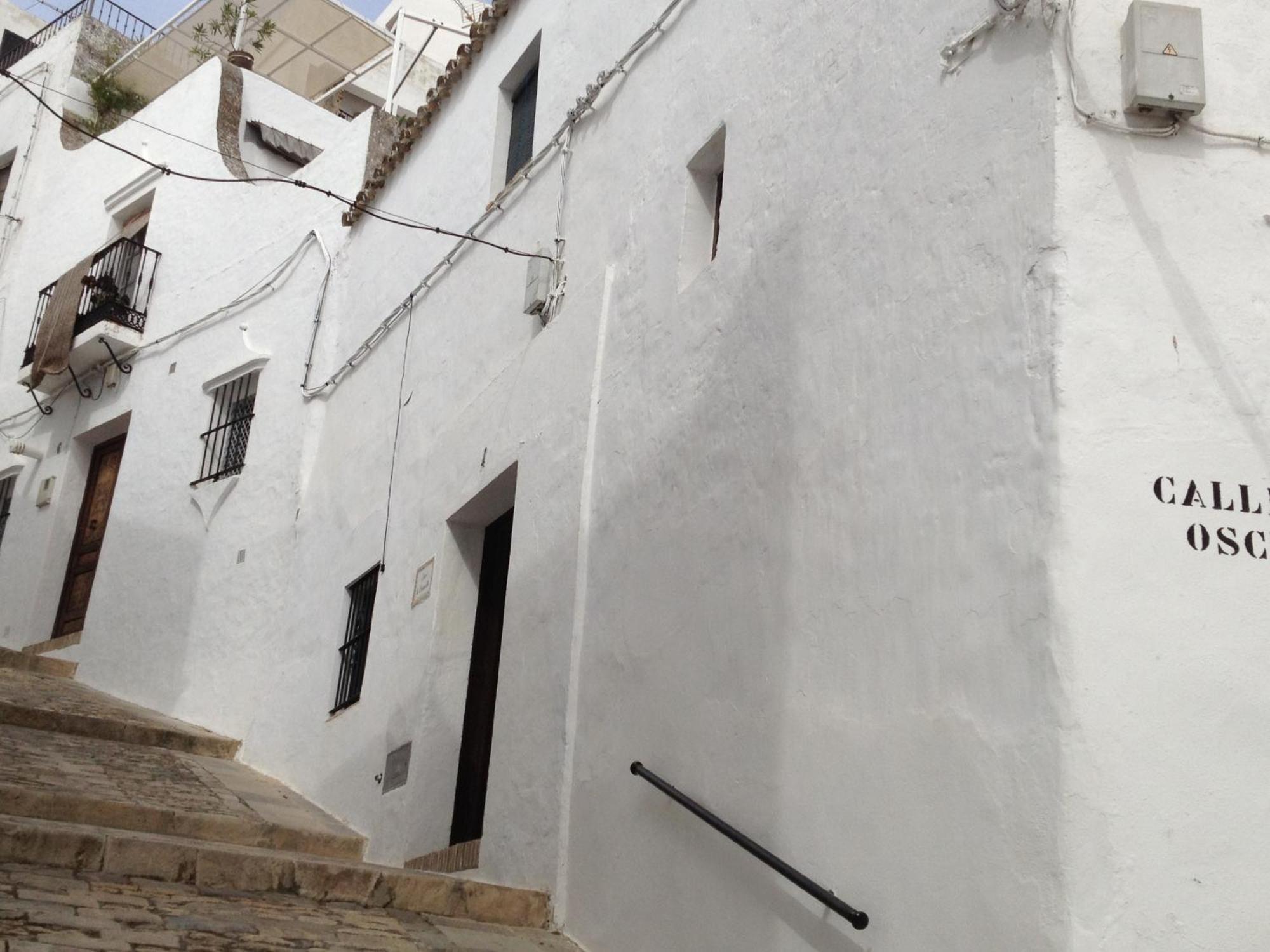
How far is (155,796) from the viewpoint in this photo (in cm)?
752

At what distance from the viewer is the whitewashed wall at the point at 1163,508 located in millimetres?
3885

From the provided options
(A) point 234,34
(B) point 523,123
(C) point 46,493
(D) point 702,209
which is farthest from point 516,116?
(A) point 234,34

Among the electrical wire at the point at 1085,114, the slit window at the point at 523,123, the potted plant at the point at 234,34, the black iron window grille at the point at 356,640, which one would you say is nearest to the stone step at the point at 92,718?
the black iron window grille at the point at 356,640

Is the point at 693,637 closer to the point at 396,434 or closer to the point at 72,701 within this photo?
the point at 396,434

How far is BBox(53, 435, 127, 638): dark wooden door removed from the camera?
14875 mm

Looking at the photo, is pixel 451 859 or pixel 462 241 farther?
pixel 462 241

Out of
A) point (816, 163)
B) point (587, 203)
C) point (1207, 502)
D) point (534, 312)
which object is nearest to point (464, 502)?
point (534, 312)

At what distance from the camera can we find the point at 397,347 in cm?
1067

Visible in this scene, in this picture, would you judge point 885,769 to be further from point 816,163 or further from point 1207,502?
point 816,163

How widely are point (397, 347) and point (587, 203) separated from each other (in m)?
3.00

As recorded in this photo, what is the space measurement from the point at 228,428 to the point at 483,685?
5.92 metres

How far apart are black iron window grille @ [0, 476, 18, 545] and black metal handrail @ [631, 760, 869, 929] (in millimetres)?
12523

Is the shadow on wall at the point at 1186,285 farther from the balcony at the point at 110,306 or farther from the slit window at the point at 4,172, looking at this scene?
the slit window at the point at 4,172

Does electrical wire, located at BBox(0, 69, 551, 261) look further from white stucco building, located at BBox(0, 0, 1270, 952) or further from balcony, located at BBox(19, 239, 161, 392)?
balcony, located at BBox(19, 239, 161, 392)
